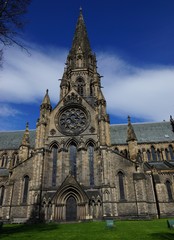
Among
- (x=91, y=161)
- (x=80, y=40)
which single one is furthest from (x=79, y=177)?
(x=80, y=40)

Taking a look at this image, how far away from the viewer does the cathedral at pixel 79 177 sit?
2248 centimetres

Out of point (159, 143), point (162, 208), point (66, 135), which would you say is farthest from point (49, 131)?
point (159, 143)

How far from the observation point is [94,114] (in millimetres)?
28016

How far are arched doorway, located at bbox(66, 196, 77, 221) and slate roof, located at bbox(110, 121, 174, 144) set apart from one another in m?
16.4

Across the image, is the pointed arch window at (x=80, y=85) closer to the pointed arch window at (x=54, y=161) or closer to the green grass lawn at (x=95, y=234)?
the pointed arch window at (x=54, y=161)

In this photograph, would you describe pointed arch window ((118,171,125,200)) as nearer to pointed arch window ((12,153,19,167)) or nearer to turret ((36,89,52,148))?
turret ((36,89,52,148))

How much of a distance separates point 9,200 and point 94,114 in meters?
15.6

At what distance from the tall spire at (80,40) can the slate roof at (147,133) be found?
58.9ft

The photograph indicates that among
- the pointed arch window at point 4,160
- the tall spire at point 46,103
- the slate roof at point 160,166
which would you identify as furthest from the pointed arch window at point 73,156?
the pointed arch window at point 4,160

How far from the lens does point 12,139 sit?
4081 cm

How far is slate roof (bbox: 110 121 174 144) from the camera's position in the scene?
36.9m

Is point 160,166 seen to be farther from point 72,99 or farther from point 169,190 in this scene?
point 72,99

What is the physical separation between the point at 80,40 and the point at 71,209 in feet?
114

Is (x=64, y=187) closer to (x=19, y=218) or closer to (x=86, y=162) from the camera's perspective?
(x=86, y=162)
